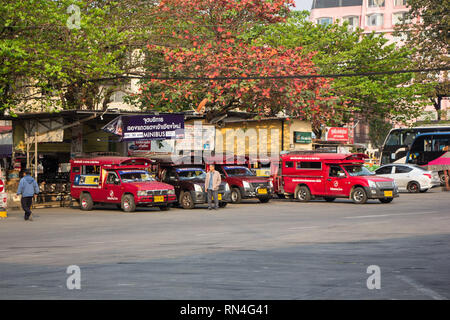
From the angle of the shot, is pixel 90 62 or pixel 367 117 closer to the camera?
pixel 90 62

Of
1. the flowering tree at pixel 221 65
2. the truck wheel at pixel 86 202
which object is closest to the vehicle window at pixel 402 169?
the flowering tree at pixel 221 65

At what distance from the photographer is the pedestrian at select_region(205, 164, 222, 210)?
27.8 meters

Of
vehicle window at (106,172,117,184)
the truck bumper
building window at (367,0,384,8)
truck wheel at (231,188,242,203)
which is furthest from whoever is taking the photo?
building window at (367,0,384,8)

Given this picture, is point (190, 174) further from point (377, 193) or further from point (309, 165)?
point (377, 193)

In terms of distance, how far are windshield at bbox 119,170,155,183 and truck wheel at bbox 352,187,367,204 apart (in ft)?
28.4

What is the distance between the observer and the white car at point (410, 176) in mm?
40656

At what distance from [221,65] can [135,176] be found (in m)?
7.43

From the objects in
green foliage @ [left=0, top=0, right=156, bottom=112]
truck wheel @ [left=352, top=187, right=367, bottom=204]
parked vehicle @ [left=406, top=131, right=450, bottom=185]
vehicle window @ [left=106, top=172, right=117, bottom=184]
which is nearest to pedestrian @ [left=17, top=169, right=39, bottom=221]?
green foliage @ [left=0, top=0, right=156, bottom=112]

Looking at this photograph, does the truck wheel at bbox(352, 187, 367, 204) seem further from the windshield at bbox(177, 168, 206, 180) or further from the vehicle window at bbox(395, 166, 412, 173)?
the vehicle window at bbox(395, 166, 412, 173)

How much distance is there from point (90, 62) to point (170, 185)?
562 centimetres

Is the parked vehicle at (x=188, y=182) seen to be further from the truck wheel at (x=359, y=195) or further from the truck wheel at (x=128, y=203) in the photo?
the truck wheel at (x=359, y=195)

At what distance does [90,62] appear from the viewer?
1065 inches
